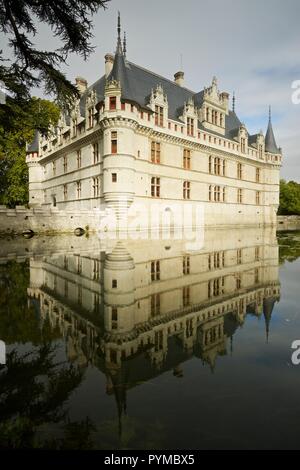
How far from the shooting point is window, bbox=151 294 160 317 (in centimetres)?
420

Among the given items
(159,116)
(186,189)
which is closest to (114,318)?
(159,116)

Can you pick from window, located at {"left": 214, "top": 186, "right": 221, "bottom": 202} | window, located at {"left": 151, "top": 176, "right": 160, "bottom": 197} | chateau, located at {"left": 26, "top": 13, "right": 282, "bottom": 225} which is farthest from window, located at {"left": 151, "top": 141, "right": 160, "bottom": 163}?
window, located at {"left": 214, "top": 186, "right": 221, "bottom": 202}

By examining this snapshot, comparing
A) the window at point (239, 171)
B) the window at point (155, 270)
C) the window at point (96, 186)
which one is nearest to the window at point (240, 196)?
the window at point (239, 171)

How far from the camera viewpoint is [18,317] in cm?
398

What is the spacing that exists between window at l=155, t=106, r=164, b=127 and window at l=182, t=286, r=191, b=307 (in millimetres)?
20635

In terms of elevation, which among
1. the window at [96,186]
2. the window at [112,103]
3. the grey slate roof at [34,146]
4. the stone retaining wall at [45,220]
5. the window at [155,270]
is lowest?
the window at [155,270]

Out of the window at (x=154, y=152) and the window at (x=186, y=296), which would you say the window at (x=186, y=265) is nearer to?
the window at (x=186, y=296)

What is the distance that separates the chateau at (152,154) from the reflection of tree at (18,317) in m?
14.0

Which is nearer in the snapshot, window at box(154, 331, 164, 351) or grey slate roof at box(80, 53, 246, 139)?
window at box(154, 331, 164, 351)

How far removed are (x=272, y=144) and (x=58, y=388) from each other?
4092cm

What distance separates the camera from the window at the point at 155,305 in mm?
4199

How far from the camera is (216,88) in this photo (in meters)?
30.2

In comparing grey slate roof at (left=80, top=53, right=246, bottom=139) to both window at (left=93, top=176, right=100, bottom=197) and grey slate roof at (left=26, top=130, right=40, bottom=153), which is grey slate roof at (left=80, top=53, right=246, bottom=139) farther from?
grey slate roof at (left=26, top=130, right=40, bottom=153)
